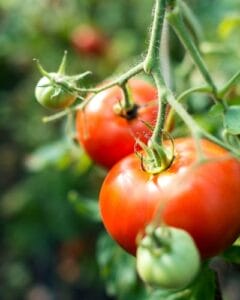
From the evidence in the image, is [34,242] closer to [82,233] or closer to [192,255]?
[82,233]

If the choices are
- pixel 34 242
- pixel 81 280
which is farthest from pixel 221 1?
pixel 81 280

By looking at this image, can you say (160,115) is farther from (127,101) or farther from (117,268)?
(117,268)

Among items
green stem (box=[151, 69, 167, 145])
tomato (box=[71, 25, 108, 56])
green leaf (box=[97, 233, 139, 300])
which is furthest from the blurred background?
green stem (box=[151, 69, 167, 145])

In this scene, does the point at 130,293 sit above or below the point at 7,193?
below

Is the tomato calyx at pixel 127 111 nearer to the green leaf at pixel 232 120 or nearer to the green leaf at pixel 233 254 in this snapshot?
the green leaf at pixel 232 120

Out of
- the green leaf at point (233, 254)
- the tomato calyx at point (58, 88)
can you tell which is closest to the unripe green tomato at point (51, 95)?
the tomato calyx at point (58, 88)
